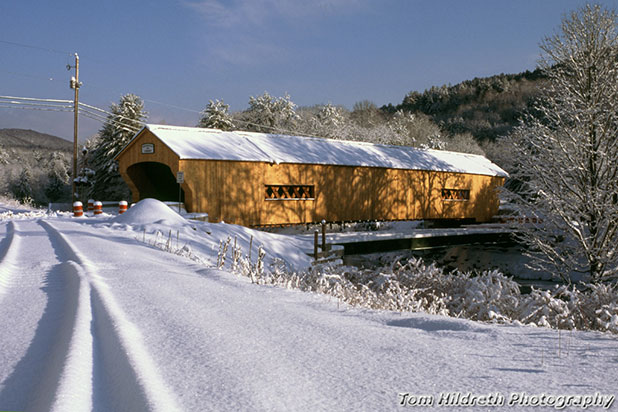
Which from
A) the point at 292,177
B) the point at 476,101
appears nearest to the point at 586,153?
the point at 292,177

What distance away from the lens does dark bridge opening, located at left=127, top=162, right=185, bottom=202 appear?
2025 centimetres

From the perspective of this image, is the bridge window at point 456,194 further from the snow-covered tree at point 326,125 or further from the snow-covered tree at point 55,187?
the snow-covered tree at point 55,187

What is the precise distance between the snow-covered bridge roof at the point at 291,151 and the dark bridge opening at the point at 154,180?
3277 millimetres

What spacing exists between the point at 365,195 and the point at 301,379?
18.3m

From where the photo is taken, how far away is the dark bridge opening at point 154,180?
20.2 m

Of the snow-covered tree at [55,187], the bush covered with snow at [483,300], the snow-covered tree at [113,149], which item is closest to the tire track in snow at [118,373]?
the bush covered with snow at [483,300]

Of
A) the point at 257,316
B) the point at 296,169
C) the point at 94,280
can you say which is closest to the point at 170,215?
the point at 296,169

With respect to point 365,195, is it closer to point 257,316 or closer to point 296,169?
point 296,169

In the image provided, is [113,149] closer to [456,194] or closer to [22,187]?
[22,187]

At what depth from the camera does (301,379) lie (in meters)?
2.00

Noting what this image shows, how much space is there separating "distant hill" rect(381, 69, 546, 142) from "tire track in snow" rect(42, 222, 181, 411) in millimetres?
67829

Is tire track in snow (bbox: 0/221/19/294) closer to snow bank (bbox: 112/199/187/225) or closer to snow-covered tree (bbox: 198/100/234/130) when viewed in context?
snow bank (bbox: 112/199/187/225)

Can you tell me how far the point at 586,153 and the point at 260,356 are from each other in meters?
9.62

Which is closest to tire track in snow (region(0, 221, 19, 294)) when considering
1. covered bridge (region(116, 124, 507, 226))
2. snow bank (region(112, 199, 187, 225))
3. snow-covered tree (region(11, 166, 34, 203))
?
snow bank (region(112, 199, 187, 225))
